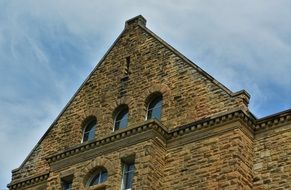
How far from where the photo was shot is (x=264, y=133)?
26.8m

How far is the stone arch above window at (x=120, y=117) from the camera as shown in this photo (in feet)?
98.5

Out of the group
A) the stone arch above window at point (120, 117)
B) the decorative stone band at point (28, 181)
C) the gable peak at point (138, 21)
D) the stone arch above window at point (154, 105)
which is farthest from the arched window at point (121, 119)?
the gable peak at point (138, 21)

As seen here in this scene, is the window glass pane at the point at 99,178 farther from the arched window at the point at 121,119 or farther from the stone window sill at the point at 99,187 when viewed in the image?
the arched window at the point at 121,119

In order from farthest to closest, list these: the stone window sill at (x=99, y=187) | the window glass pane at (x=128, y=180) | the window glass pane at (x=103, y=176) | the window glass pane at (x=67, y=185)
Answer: the window glass pane at (x=67, y=185) < the window glass pane at (x=103, y=176) < the stone window sill at (x=99, y=187) < the window glass pane at (x=128, y=180)

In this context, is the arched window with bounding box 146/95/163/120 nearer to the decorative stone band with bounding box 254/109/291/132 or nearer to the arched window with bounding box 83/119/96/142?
the arched window with bounding box 83/119/96/142

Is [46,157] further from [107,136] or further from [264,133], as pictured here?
[264,133]

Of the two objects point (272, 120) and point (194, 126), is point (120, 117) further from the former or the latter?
point (272, 120)

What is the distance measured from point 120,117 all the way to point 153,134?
320 cm

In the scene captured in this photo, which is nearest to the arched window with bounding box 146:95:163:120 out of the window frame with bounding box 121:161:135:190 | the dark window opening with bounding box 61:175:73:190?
the window frame with bounding box 121:161:135:190

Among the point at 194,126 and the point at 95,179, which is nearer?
the point at 194,126

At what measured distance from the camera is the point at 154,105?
29703 mm

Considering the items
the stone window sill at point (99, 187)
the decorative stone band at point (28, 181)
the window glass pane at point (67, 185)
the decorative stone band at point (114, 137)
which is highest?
the decorative stone band at point (28, 181)

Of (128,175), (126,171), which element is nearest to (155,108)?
(126,171)

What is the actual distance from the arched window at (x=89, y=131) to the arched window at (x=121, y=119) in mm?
1121
